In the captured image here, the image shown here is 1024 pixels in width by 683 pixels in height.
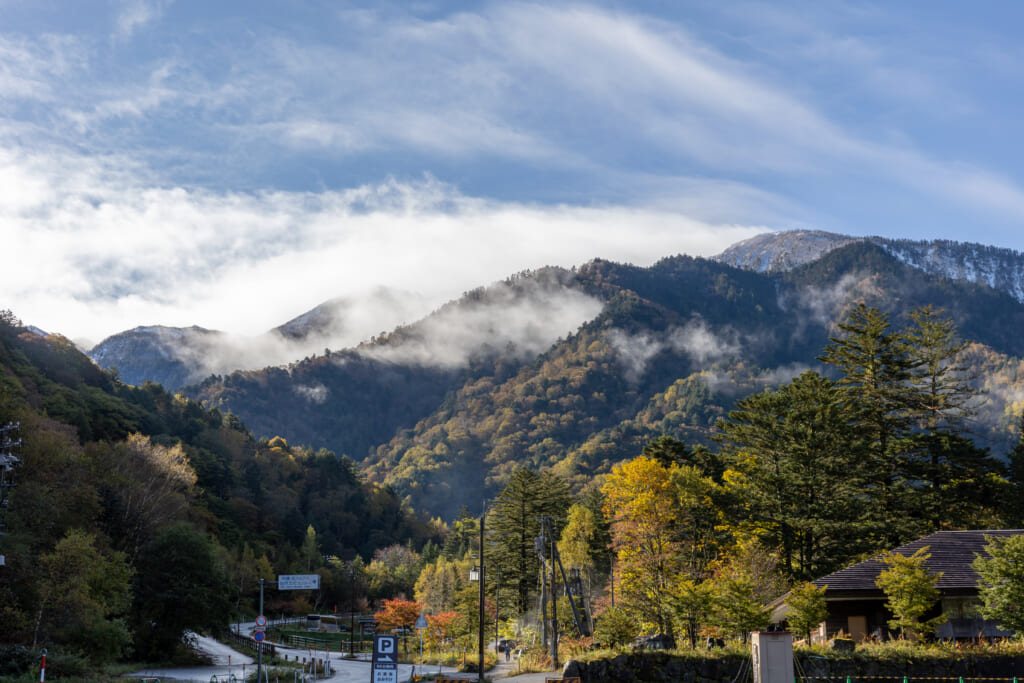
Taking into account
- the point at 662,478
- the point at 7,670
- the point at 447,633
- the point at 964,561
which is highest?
the point at 662,478

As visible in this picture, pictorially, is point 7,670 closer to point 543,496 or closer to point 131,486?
point 131,486

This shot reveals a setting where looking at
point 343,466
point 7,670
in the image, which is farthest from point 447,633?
point 343,466

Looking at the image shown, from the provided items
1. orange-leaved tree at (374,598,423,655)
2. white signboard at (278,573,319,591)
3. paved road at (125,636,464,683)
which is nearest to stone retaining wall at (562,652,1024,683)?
white signboard at (278,573,319,591)

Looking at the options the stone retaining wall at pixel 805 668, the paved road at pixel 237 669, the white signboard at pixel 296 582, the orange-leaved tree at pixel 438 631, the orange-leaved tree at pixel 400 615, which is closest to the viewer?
the stone retaining wall at pixel 805 668

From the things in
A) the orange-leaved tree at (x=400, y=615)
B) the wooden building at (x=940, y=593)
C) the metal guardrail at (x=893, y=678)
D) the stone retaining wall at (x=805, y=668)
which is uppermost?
the wooden building at (x=940, y=593)

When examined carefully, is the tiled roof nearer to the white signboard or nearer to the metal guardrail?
the metal guardrail

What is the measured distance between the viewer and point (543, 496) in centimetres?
6931

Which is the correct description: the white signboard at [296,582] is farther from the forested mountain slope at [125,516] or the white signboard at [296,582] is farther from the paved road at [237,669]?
the forested mountain slope at [125,516]

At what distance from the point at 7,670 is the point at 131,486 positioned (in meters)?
Result: 34.7

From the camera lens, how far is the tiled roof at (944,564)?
3528cm

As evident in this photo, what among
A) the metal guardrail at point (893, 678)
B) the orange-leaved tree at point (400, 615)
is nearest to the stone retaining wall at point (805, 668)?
the metal guardrail at point (893, 678)

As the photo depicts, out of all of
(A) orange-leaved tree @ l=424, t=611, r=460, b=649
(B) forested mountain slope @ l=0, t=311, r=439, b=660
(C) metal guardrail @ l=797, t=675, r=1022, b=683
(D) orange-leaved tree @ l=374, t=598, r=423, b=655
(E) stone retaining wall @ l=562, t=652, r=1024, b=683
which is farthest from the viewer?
(D) orange-leaved tree @ l=374, t=598, r=423, b=655

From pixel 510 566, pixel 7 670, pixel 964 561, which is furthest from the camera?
pixel 510 566

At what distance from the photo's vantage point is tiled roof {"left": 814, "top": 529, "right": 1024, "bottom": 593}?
3528 centimetres
